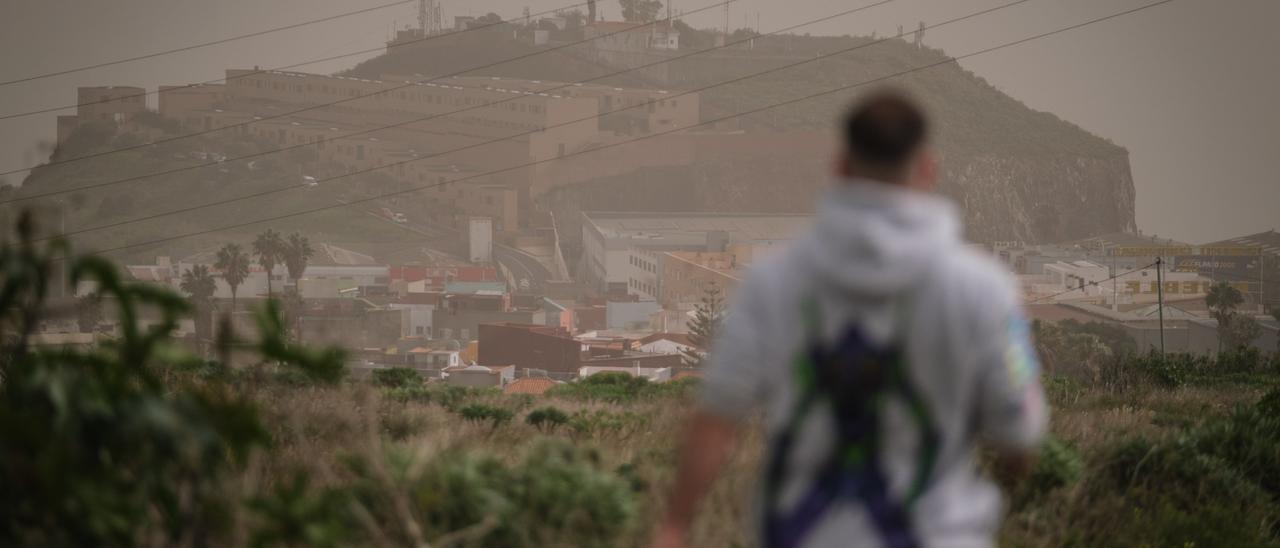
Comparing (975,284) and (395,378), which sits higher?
(975,284)

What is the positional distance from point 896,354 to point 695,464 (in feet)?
1.25

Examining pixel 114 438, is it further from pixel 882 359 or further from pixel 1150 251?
pixel 1150 251

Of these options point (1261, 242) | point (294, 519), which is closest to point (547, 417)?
point (294, 519)

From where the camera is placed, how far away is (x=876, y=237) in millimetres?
2014

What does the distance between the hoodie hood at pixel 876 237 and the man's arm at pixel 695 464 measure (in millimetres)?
316

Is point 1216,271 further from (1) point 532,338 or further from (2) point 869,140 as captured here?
(2) point 869,140

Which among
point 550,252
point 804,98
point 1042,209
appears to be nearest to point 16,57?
point 550,252

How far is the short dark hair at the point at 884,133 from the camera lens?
2045 millimetres

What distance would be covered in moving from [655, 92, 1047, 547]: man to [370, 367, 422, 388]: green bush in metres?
10.5

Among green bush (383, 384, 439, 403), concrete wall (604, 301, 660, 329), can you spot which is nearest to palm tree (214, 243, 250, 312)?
concrete wall (604, 301, 660, 329)

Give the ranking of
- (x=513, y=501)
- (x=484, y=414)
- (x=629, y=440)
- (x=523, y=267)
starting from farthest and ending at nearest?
(x=523, y=267) → (x=484, y=414) → (x=629, y=440) → (x=513, y=501)

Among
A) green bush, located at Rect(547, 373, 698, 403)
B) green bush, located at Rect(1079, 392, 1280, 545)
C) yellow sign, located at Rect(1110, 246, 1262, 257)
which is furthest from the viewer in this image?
yellow sign, located at Rect(1110, 246, 1262, 257)

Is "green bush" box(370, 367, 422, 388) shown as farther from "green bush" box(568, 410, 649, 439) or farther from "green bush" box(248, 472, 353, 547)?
"green bush" box(248, 472, 353, 547)

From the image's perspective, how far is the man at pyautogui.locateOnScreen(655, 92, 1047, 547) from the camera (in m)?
2.03
